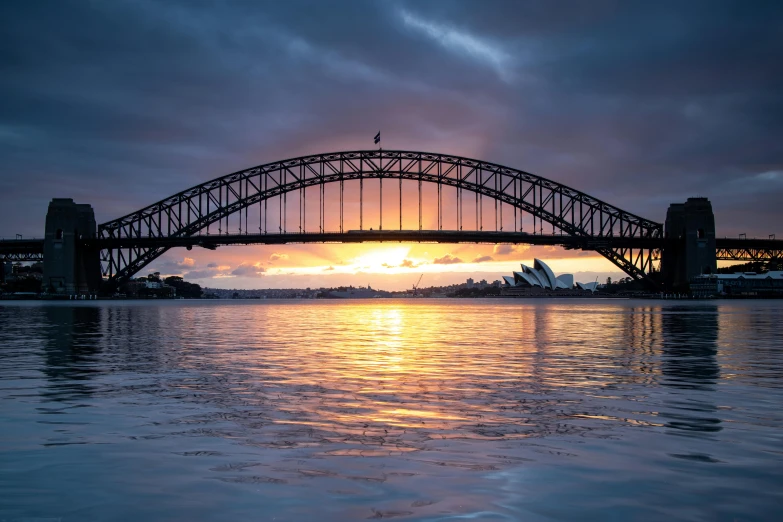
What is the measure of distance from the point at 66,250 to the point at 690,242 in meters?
111

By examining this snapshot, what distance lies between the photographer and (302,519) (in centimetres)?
566

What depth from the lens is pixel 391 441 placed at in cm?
841

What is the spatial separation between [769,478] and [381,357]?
46.4 feet

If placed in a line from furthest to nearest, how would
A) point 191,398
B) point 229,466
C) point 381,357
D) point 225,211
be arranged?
point 225,211 < point 381,357 < point 191,398 < point 229,466

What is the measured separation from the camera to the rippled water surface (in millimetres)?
6043

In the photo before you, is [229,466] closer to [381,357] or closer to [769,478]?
[769,478]

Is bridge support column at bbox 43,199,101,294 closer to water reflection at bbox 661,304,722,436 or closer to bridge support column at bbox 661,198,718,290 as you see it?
bridge support column at bbox 661,198,718,290

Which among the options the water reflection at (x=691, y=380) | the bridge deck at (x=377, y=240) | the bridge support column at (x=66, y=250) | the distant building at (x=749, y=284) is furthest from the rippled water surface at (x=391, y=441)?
the distant building at (x=749, y=284)

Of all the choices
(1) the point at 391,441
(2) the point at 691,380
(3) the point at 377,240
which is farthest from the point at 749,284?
(1) the point at 391,441

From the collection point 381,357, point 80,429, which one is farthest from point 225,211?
point 80,429

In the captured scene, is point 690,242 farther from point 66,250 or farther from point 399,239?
point 66,250

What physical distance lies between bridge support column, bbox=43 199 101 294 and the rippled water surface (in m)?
Answer: 114

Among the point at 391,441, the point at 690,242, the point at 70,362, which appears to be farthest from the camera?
the point at 690,242

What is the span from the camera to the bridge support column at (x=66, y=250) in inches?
4783
